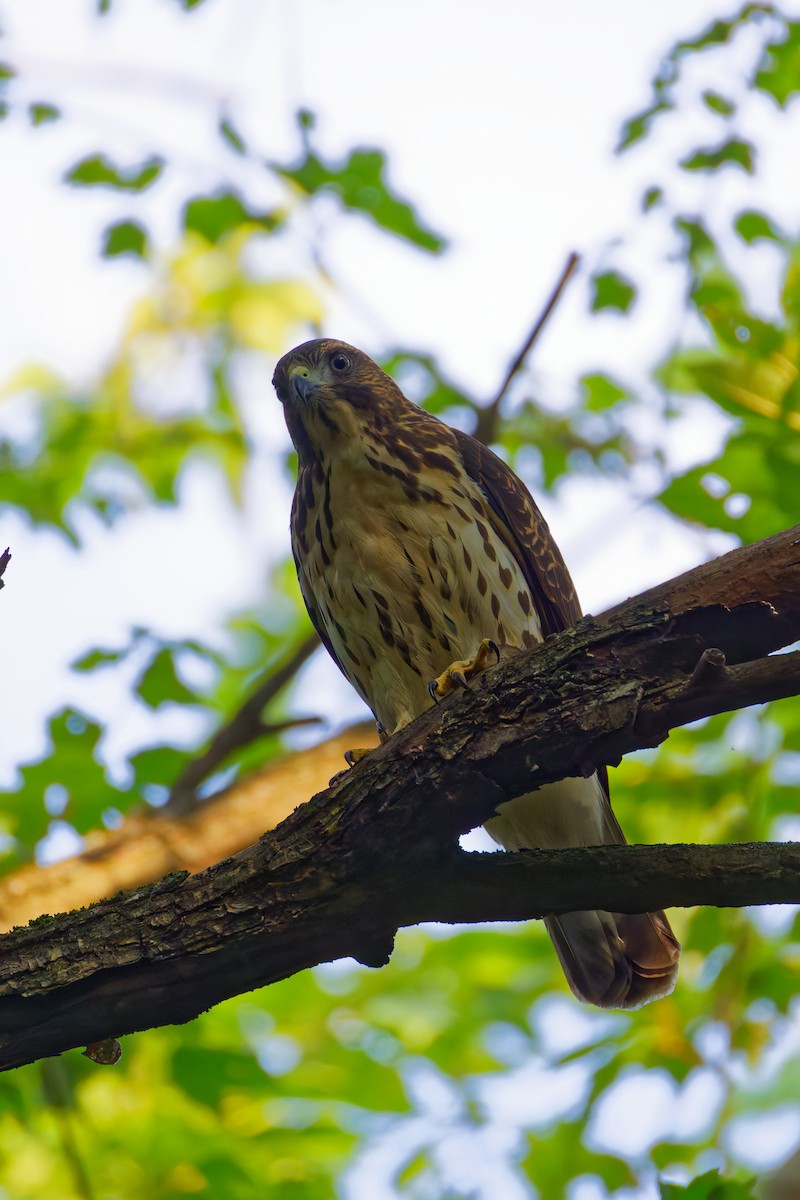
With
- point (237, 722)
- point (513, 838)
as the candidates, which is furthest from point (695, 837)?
point (237, 722)

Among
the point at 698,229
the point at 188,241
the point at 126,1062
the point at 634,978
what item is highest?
the point at 188,241

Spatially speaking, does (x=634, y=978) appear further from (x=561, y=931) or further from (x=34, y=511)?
(x=34, y=511)

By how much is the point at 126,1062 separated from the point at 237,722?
185 cm

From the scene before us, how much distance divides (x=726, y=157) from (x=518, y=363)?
1.45 metres

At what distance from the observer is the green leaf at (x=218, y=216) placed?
693 centimetres

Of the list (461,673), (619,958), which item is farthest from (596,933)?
(461,673)

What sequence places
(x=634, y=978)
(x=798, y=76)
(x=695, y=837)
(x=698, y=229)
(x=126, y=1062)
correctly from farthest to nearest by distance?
(x=698, y=229) → (x=798, y=76) → (x=695, y=837) → (x=126, y=1062) → (x=634, y=978)

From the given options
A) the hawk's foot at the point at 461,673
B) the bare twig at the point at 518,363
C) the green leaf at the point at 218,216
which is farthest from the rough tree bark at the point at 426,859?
the green leaf at the point at 218,216

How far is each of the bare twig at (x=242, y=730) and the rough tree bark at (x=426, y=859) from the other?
10.1 ft

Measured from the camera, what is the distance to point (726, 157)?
6.29 m

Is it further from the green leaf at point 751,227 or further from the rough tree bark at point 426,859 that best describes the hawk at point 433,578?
the green leaf at point 751,227

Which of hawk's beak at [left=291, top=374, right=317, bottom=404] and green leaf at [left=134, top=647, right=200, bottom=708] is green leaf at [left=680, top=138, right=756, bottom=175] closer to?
hawk's beak at [left=291, top=374, right=317, bottom=404]

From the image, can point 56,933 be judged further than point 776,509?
No

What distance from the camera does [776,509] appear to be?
433 centimetres
